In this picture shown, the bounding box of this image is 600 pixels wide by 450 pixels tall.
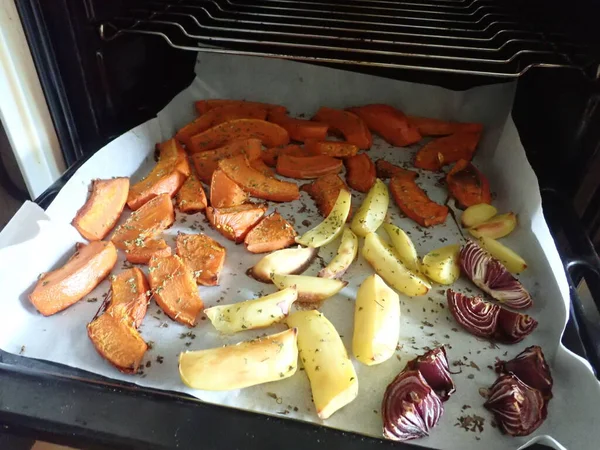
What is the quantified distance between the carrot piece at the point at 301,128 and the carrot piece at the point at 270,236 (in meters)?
0.40

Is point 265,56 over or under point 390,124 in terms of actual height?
over

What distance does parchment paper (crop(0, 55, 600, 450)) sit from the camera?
0.88 meters

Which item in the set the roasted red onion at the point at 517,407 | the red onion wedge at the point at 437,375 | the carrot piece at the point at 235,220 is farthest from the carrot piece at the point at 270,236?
the roasted red onion at the point at 517,407

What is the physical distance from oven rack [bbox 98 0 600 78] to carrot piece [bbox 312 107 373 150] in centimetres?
18

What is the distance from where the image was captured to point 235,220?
49.0 inches

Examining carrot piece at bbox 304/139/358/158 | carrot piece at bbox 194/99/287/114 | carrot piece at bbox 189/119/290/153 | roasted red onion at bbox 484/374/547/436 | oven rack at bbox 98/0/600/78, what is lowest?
roasted red onion at bbox 484/374/547/436

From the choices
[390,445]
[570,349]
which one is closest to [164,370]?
[390,445]

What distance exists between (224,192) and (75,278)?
0.42m

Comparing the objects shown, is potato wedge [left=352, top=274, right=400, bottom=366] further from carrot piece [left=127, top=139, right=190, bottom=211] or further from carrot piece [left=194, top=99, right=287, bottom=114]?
carrot piece [left=194, top=99, right=287, bottom=114]

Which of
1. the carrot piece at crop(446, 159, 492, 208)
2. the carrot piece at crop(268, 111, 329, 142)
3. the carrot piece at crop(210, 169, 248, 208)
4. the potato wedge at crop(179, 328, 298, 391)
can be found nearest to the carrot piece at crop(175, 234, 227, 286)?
the carrot piece at crop(210, 169, 248, 208)

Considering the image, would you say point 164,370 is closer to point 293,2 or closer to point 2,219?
point 2,219

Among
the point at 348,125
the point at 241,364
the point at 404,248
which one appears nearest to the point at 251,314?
the point at 241,364

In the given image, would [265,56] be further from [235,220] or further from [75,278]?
[75,278]

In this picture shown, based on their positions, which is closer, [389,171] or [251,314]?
[251,314]
